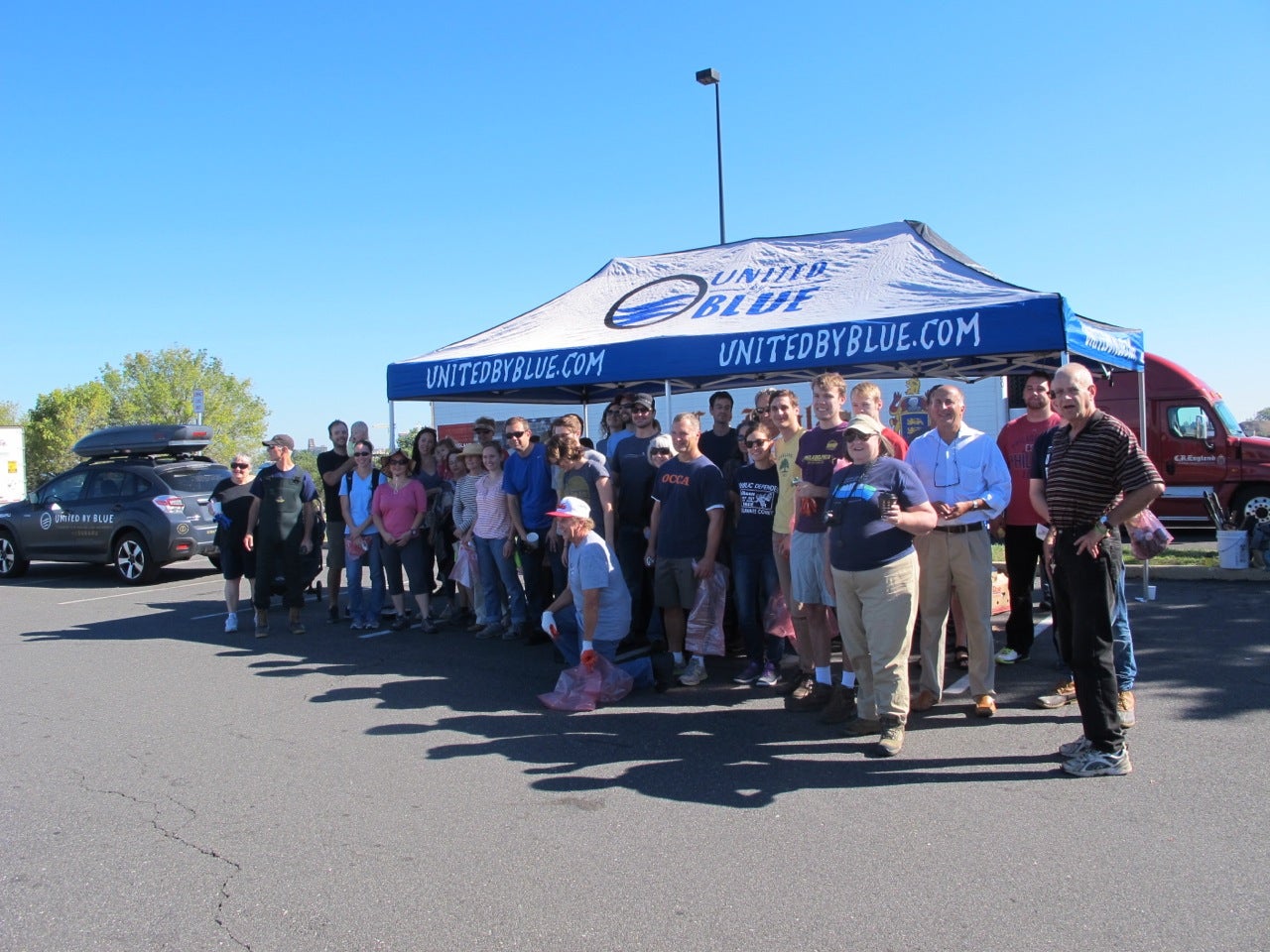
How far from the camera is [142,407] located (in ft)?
128

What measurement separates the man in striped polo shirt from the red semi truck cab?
33.3ft

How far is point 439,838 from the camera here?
3842 mm

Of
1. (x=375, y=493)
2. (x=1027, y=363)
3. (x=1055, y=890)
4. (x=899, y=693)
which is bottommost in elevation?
(x=1055, y=890)

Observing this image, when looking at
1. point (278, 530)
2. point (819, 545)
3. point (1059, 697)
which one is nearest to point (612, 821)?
point (819, 545)

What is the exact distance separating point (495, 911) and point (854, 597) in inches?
98.1

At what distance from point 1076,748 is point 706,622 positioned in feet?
8.39

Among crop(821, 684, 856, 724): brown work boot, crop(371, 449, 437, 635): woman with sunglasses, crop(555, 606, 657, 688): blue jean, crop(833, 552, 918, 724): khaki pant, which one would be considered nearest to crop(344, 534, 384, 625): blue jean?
crop(371, 449, 437, 635): woman with sunglasses

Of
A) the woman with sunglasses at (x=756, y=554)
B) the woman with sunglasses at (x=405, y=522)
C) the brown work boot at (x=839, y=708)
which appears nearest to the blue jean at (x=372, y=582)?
the woman with sunglasses at (x=405, y=522)

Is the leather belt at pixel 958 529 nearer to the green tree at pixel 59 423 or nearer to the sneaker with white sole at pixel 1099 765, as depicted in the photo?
the sneaker with white sole at pixel 1099 765

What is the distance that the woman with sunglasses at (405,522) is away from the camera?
8.39m

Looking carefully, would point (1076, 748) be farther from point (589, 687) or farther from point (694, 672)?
point (589, 687)

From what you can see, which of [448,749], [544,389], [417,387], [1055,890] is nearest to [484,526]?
[417,387]

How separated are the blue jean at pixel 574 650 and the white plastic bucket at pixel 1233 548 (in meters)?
7.16

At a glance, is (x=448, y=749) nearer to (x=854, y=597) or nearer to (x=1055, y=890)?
(x=854, y=597)
